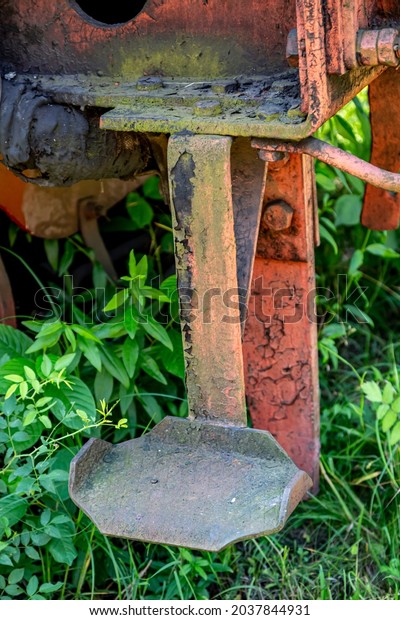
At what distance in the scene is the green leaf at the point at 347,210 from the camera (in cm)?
305

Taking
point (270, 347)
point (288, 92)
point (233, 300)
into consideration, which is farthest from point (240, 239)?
point (270, 347)

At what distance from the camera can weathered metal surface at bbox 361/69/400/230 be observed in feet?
7.60

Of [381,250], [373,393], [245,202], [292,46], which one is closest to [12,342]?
[245,202]

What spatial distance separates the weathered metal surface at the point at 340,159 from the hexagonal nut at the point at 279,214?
0.40 meters

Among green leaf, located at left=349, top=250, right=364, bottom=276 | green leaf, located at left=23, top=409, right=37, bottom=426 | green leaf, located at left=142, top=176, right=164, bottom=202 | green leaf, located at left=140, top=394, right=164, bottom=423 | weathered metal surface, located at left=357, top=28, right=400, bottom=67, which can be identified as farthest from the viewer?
green leaf, located at left=142, top=176, right=164, bottom=202

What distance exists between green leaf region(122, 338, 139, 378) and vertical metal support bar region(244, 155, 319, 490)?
0.33 metres

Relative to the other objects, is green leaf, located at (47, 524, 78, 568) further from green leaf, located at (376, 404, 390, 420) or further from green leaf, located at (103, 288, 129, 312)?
green leaf, located at (376, 404, 390, 420)

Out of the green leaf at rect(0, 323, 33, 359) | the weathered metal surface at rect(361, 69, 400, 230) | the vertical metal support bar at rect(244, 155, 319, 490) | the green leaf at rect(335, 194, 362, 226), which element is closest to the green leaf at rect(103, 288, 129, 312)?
the green leaf at rect(0, 323, 33, 359)

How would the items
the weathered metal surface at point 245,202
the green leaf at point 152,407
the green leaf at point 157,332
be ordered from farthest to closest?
1. the green leaf at point 152,407
2. the green leaf at point 157,332
3. the weathered metal surface at point 245,202

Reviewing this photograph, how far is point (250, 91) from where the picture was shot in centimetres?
182

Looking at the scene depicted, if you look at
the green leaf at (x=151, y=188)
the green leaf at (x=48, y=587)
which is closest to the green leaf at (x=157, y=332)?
the green leaf at (x=48, y=587)

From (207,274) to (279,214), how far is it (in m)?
0.44

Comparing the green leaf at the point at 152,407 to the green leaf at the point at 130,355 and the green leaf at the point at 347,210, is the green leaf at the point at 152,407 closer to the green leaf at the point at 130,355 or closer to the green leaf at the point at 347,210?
the green leaf at the point at 130,355

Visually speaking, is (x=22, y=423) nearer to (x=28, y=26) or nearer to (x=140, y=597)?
(x=140, y=597)
